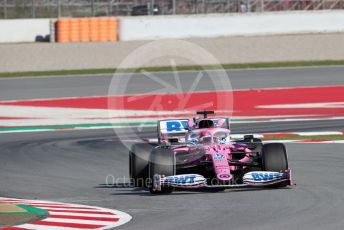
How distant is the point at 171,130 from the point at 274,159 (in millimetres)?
2411

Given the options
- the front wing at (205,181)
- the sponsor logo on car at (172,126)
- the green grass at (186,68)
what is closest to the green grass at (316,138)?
the sponsor logo on car at (172,126)

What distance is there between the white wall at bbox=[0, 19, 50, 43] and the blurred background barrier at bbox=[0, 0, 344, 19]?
1501mm

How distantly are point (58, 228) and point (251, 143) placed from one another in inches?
197

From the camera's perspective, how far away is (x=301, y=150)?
2081cm

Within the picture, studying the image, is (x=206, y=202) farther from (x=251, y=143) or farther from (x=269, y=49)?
(x=269, y=49)

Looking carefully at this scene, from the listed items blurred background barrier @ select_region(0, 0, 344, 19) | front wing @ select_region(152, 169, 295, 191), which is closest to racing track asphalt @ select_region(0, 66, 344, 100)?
blurred background barrier @ select_region(0, 0, 344, 19)

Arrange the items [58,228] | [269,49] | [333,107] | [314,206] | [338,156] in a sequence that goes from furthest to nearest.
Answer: [269,49] → [333,107] → [338,156] → [314,206] → [58,228]

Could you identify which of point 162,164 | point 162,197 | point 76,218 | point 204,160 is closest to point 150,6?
point 204,160

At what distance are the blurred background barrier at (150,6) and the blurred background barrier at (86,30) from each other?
11.0ft

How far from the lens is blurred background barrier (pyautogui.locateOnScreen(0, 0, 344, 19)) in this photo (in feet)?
169

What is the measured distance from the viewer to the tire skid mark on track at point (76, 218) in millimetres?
12312

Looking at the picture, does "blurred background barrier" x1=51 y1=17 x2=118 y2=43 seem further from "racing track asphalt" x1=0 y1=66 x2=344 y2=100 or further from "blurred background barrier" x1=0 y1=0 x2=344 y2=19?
"racing track asphalt" x1=0 y1=66 x2=344 y2=100

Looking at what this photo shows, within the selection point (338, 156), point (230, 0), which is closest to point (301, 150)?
point (338, 156)

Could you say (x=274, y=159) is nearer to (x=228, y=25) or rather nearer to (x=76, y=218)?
(x=76, y=218)
